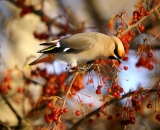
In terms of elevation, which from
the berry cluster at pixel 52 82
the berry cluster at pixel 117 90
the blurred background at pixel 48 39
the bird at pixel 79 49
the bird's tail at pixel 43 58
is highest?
the blurred background at pixel 48 39

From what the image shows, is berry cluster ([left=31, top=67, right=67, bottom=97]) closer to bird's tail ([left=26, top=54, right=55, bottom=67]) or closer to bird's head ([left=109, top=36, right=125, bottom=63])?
bird's tail ([left=26, top=54, right=55, bottom=67])

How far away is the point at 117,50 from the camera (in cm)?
194

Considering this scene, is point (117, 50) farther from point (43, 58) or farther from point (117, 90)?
point (43, 58)

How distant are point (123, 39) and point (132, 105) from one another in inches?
16.5

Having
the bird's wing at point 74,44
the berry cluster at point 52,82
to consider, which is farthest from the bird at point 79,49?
the berry cluster at point 52,82

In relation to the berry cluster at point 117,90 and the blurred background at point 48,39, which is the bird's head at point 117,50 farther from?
the blurred background at point 48,39

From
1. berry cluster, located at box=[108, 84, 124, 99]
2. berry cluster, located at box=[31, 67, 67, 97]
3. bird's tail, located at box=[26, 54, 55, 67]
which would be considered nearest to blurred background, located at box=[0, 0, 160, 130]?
berry cluster, located at box=[31, 67, 67, 97]

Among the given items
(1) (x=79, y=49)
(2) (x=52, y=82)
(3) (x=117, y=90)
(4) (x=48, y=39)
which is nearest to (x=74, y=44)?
(1) (x=79, y=49)

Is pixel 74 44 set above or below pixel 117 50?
above

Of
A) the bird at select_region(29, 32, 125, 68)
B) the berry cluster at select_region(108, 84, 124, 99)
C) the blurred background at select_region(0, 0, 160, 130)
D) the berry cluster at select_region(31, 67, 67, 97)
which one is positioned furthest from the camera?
the blurred background at select_region(0, 0, 160, 130)

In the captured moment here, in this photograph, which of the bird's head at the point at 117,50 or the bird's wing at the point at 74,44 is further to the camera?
the bird's wing at the point at 74,44

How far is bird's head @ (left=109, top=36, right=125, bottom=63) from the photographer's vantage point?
1.92 m

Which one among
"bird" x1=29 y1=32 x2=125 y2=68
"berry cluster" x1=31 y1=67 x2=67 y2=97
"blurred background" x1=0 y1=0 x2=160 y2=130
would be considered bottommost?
"bird" x1=29 y1=32 x2=125 y2=68

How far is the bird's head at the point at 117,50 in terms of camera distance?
1.92 m
